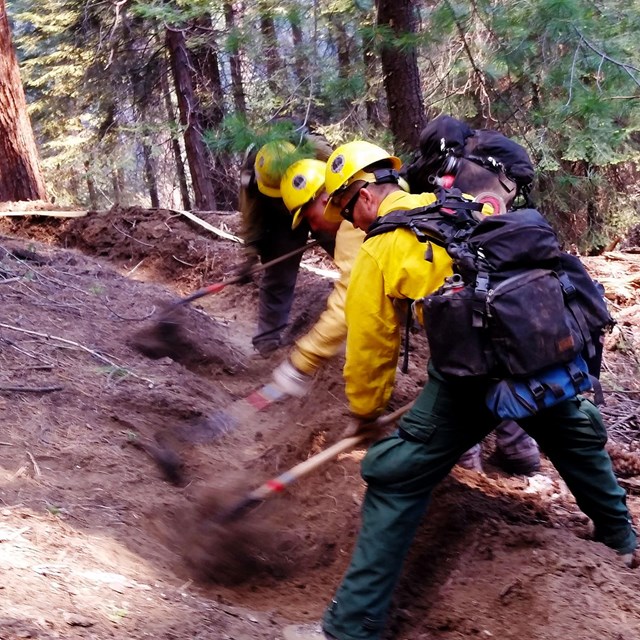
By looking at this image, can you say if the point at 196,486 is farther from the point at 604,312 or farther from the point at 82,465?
the point at 604,312

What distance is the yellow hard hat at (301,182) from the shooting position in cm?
567

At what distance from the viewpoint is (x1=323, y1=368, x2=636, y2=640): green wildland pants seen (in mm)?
3191

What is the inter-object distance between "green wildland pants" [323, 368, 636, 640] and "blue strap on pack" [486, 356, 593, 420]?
16 centimetres

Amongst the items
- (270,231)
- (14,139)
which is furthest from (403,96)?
(14,139)

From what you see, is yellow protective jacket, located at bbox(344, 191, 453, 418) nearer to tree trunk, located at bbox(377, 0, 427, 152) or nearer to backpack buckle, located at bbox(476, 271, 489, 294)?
backpack buckle, located at bbox(476, 271, 489, 294)

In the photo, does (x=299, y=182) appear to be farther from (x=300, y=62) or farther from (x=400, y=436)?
(x=400, y=436)

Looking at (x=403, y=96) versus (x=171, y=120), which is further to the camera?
(x=171, y=120)

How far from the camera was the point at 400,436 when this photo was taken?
3.28m

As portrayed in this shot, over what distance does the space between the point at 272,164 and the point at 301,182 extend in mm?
504

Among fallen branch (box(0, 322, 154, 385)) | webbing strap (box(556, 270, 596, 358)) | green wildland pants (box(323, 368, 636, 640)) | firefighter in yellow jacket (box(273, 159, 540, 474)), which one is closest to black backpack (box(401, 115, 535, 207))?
firefighter in yellow jacket (box(273, 159, 540, 474))

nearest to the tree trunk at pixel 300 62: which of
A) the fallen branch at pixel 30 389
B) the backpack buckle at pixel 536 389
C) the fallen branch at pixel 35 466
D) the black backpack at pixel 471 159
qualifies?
the black backpack at pixel 471 159

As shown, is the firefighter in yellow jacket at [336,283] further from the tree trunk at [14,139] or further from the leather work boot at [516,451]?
the tree trunk at [14,139]

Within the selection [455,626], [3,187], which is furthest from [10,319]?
[3,187]

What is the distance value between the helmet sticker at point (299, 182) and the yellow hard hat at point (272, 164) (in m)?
0.16
